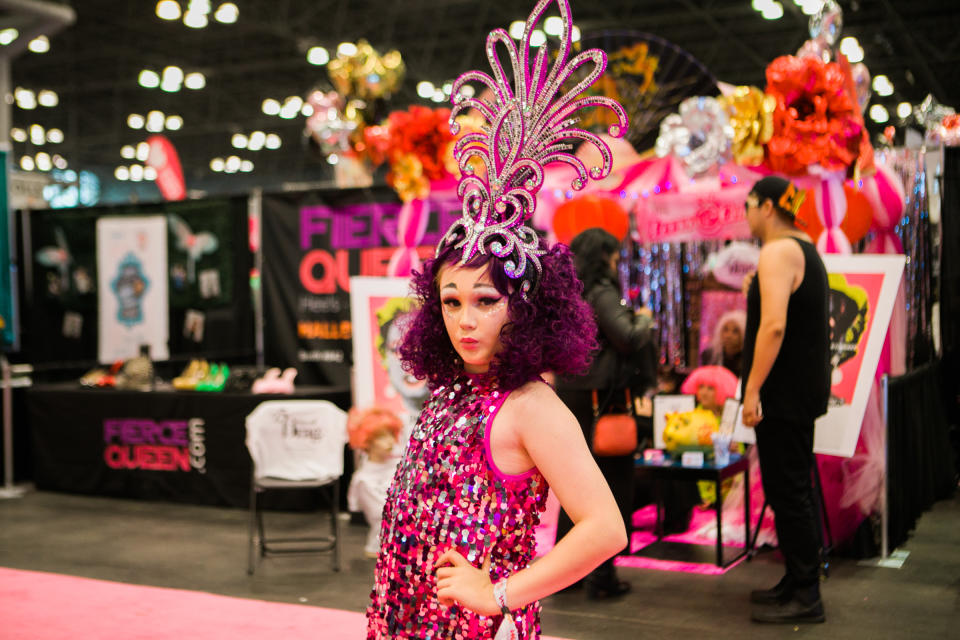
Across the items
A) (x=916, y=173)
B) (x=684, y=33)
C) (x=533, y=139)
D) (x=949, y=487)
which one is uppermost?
(x=684, y=33)

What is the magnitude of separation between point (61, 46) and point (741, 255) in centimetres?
1309

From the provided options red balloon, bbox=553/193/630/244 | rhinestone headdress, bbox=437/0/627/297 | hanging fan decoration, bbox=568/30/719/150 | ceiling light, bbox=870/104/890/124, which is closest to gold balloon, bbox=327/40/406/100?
hanging fan decoration, bbox=568/30/719/150

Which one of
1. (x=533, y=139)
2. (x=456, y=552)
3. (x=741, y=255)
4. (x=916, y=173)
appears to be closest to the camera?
(x=456, y=552)

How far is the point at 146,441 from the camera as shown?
597 centimetres

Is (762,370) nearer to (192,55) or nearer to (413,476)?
(413,476)

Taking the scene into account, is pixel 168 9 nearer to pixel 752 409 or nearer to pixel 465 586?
pixel 752 409

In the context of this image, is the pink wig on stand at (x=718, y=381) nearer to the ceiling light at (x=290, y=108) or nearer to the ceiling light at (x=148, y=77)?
the ceiling light at (x=148, y=77)

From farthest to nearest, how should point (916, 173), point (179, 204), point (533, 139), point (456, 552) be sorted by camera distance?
point (179, 204) < point (916, 173) < point (533, 139) < point (456, 552)

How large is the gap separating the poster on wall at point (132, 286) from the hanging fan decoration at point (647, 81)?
331 centimetres

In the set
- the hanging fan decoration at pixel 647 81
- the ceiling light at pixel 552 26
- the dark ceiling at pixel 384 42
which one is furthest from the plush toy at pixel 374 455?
the ceiling light at pixel 552 26

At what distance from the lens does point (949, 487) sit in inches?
218

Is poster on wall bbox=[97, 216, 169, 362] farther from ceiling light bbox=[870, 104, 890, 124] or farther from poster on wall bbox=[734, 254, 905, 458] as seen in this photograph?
ceiling light bbox=[870, 104, 890, 124]

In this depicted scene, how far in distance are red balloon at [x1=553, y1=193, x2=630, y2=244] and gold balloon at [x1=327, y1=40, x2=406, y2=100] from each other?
1596mm

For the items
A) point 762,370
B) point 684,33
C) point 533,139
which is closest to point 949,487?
point 762,370
